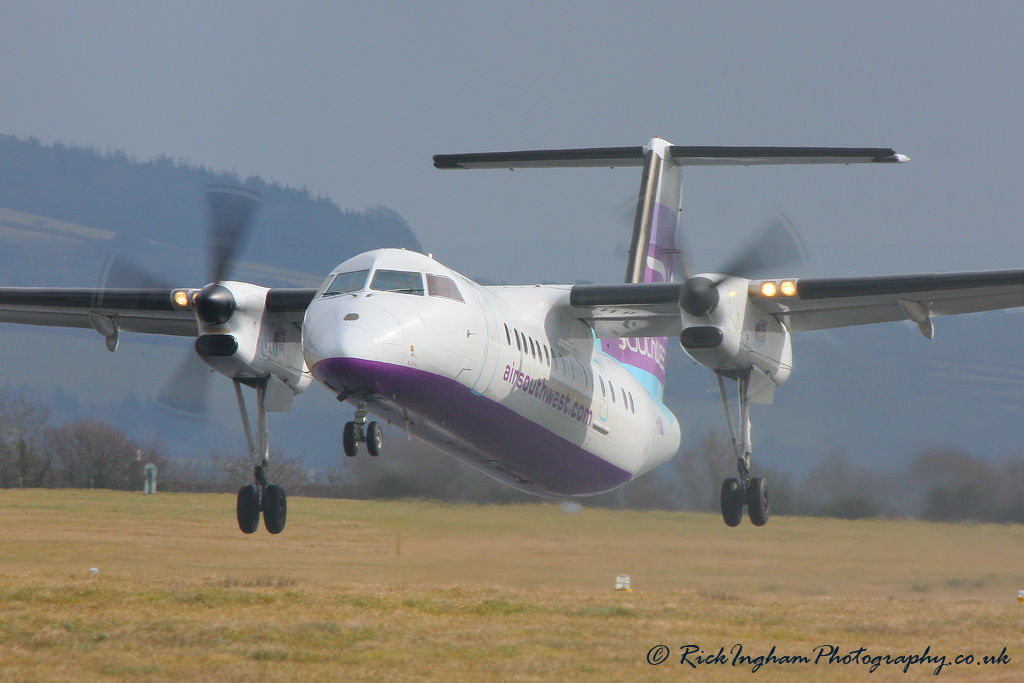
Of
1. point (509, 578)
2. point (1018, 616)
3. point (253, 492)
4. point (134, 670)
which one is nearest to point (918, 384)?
point (1018, 616)

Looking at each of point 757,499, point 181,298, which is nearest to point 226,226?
point 181,298

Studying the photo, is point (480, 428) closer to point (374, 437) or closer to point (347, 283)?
point (374, 437)

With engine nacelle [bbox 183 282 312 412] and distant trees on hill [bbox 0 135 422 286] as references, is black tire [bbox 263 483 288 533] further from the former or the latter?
distant trees on hill [bbox 0 135 422 286]

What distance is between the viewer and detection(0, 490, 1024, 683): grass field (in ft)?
44.4

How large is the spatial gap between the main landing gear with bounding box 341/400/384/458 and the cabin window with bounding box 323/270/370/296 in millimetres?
1133

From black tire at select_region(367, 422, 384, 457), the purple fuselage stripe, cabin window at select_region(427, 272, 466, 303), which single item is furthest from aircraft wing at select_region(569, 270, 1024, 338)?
black tire at select_region(367, 422, 384, 457)

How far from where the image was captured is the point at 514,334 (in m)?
12.3

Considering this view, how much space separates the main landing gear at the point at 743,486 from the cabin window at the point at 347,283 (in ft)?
17.9

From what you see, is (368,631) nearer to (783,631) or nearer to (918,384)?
(783,631)

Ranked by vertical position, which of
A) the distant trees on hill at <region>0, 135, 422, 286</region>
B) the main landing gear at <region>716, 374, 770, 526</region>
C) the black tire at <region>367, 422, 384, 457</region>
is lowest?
the main landing gear at <region>716, 374, 770, 526</region>

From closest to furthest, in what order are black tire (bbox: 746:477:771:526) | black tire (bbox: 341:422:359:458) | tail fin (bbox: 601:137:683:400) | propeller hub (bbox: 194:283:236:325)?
black tire (bbox: 341:422:359:458) < propeller hub (bbox: 194:283:236:325) < black tire (bbox: 746:477:771:526) < tail fin (bbox: 601:137:683:400)

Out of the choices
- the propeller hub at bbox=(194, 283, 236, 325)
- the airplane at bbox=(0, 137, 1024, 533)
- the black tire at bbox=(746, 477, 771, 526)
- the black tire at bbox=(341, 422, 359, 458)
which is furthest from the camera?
the black tire at bbox=(746, 477, 771, 526)

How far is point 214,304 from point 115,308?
2308 mm

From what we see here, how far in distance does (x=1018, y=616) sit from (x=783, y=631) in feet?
13.9
